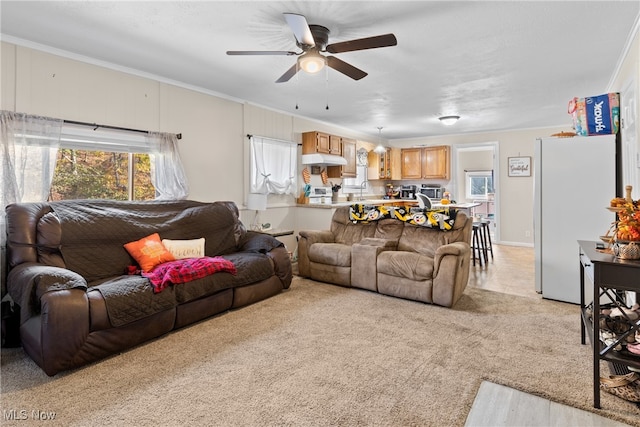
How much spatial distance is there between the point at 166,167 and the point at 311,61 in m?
2.33

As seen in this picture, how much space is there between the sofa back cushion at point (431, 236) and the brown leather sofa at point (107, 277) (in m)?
1.56

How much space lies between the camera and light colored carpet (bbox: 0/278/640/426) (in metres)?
1.84

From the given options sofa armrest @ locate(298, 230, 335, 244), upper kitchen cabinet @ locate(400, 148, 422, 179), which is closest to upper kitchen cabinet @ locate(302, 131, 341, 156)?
sofa armrest @ locate(298, 230, 335, 244)

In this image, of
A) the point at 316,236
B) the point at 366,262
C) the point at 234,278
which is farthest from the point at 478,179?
the point at 234,278

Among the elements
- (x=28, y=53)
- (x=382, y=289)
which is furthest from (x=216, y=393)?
(x=28, y=53)

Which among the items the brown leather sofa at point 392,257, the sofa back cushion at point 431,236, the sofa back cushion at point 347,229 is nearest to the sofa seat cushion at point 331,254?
the brown leather sofa at point 392,257

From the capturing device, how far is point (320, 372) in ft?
7.38

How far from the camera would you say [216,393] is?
202 cm

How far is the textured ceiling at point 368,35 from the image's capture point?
2.47m

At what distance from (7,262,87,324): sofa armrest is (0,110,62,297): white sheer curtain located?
620 mm

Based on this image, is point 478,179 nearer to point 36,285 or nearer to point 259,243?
point 259,243

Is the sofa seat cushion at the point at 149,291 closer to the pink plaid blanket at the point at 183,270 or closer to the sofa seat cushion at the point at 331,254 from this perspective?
the pink plaid blanket at the point at 183,270

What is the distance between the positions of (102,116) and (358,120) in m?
4.18

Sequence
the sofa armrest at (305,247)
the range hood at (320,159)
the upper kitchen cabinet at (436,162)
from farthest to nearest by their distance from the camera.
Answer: the upper kitchen cabinet at (436,162) < the range hood at (320,159) < the sofa armrest at (305,247)
